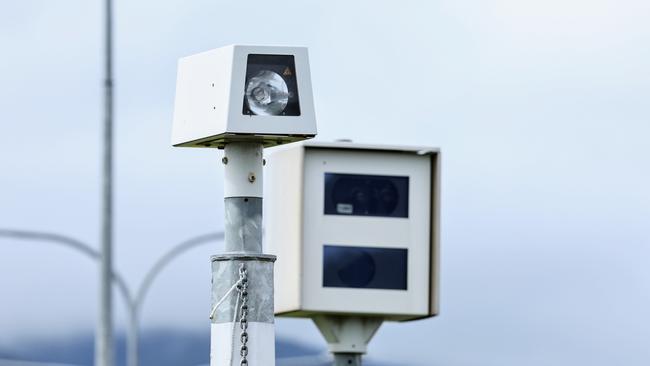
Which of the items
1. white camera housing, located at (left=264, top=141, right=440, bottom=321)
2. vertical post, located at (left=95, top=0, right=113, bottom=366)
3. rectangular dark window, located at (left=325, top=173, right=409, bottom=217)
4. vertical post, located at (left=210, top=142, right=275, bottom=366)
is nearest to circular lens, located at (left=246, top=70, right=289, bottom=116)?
vertical post, located at (left=210, top=142, right=275, bottom=366)

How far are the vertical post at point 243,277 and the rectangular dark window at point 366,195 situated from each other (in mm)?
3978

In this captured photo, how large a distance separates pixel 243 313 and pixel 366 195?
432cm

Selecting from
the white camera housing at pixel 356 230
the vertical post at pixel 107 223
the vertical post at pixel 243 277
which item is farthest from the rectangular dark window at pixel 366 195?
the vertical post at pixel 107 223

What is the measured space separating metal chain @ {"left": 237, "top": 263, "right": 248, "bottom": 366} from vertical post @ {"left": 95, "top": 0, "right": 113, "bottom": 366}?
13.6 m

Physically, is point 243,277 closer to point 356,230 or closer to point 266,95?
point 266,95

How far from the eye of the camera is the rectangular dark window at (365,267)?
12.8 metres

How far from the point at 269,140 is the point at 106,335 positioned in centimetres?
1412

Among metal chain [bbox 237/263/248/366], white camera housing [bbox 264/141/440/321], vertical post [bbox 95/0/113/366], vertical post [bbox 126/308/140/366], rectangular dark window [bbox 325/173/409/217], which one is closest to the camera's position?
metal chain [bbox 237/263/248/366]

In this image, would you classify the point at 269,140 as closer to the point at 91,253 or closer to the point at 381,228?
the point at 381,228

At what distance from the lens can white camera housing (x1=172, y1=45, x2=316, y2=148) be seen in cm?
877

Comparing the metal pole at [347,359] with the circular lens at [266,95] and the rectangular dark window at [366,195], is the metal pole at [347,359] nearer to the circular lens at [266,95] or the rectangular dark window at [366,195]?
the rectangular dark window at [366,195]

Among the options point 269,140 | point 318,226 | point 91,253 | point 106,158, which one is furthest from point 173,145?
point 91,253

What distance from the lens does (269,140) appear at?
891 cm

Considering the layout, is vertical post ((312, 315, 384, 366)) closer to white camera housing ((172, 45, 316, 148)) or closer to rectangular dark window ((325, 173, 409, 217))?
rectangular dark window ((325, 173, 409, 217))
